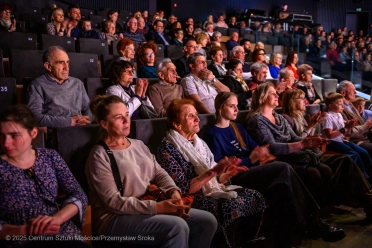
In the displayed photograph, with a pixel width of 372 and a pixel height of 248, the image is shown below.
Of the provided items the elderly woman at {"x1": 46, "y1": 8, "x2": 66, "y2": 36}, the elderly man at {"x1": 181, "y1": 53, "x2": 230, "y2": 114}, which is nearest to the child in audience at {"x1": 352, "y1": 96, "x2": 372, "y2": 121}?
the elderly man at {"x1": 181, "y1": 53, "x2": 230, "y2": 114}

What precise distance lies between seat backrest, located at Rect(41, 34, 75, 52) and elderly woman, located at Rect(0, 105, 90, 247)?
2.58 metres

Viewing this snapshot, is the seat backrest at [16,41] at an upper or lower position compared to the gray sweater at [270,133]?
upper

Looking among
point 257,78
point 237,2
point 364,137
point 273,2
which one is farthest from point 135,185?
point 273,2

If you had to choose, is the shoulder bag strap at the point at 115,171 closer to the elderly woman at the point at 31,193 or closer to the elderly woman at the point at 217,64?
the elderly woman at the point at 31,193

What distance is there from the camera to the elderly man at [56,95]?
7.36 feet

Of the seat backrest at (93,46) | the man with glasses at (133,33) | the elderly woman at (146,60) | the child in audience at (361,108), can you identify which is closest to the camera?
the elderly woman at (146,60)

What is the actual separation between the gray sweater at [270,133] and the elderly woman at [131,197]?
0.88 meters

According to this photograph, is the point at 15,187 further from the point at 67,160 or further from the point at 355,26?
the point at 355,26

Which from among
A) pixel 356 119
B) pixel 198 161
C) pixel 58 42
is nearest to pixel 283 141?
pixel 198 161

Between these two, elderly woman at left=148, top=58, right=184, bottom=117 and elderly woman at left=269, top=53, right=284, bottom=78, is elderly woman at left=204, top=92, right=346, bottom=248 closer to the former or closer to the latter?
elderly woman at left=148, top=58, right=184, bottom=117

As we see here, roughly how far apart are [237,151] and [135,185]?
780 mm

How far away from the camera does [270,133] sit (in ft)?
8.16

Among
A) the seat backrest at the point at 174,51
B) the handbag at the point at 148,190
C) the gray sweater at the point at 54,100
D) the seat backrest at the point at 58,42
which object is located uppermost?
the seat backrest at the point at 58,42

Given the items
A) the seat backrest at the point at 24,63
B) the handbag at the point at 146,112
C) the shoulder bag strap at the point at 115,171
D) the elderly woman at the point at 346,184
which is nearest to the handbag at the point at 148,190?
the shoulder bag strap at the point at 115,171
